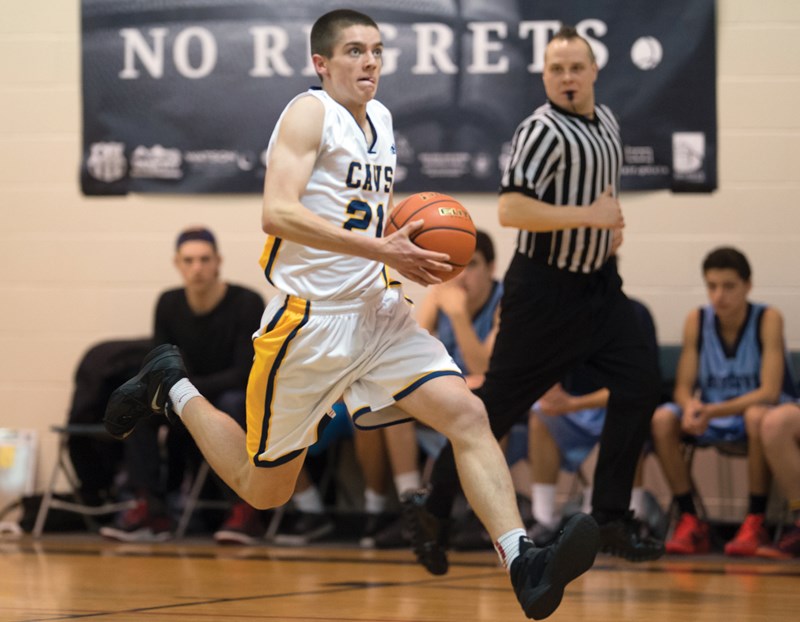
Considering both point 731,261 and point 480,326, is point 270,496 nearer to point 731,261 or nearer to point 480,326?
point 480,326

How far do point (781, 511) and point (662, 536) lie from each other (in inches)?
21.8

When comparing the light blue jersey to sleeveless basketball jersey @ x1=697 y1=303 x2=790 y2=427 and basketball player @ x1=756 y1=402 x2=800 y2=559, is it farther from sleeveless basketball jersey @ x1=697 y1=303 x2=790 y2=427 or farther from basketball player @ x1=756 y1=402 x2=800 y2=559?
basketball player @ x1=756 y1=402 x2=800 y2=559

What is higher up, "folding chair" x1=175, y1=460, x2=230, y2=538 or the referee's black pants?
the referee's black pants

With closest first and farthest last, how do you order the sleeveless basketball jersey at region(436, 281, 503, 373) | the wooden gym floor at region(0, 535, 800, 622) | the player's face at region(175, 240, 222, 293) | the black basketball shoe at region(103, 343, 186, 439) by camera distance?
the wooden gym floor at region(0, 535, 800, 622), the black basketball shoe at region(103, 343, 186, 439), the sleeveless basketball jersey at region(436, 281, 503, 373), the player's face at region(175, 240, 222, 293)

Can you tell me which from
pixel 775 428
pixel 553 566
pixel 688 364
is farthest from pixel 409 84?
pixel 553 566

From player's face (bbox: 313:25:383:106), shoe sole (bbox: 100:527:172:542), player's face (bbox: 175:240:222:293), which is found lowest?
shoe sole (bbox: 100:527:172:542)

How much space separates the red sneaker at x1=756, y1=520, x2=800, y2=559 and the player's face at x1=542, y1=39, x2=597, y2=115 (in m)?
2.25

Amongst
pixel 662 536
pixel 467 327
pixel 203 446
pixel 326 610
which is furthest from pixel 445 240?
pixel 662 536

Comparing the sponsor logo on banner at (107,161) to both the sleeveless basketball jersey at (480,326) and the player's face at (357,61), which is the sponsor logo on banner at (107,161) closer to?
the sleeveless basketball jersey at (480,326)

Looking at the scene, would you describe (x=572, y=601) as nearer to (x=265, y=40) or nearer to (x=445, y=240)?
(x=445, y=240)

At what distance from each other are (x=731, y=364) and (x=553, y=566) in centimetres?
331

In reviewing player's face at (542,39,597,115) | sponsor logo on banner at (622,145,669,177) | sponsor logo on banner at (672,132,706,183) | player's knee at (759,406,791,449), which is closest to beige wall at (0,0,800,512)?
sponsor logo on banner at (622,145,669,177)

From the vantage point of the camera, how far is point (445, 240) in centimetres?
355

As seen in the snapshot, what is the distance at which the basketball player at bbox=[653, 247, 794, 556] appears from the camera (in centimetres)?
598
